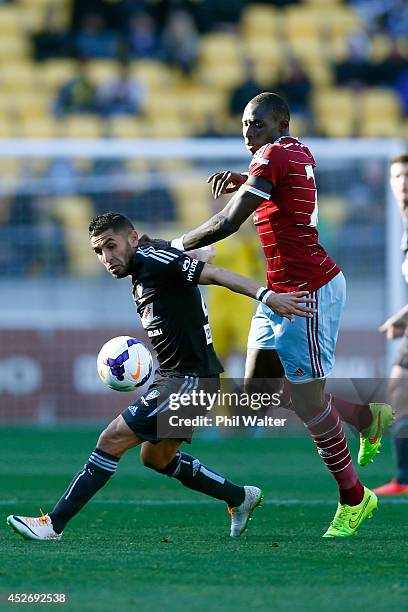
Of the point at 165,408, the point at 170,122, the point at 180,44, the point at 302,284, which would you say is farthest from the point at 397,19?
the point at 165,408

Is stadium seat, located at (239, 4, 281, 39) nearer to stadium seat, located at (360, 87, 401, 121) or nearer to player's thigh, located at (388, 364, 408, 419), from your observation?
stadium seat, located at (360, 87, 401, 121)

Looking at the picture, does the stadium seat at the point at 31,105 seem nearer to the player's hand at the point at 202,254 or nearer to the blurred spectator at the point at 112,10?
the blurred spectator at the point at 112,10

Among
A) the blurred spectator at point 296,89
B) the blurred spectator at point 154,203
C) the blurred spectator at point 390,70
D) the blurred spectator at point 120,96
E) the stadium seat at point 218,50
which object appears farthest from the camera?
the stadium seat at point 218,50

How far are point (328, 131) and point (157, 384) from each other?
12.9m

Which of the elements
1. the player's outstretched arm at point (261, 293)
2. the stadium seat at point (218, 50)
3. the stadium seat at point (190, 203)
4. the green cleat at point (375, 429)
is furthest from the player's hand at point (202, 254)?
the stadium seat at point (218, 50)

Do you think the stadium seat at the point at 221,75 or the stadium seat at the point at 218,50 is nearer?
the stadium seat at the point at 221,75

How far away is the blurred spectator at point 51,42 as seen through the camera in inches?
750

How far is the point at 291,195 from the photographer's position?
6465mm

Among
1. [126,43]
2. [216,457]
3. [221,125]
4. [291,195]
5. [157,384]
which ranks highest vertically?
[126,43]

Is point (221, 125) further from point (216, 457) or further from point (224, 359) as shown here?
point (216, 457)

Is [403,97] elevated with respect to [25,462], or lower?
elevated

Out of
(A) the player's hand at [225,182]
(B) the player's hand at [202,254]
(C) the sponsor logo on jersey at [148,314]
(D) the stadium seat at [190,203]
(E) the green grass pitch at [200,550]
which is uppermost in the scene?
(D) the stadium seat at [190,203]

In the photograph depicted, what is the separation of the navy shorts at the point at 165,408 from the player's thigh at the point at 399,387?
8.28 feet

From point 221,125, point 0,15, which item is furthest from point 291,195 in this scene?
point 0,15
